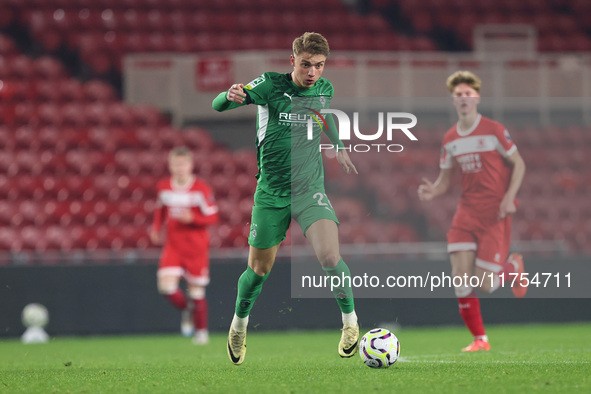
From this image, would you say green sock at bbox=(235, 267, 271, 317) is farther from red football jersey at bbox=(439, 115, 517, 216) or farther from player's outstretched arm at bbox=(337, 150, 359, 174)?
red football jersey at bbox=(439, 115, 517, 216)

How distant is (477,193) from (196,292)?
3.69m

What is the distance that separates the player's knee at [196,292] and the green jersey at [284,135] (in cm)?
397

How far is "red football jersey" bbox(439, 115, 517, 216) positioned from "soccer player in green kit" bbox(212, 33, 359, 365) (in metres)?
1.79

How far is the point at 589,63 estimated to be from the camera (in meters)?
14.6

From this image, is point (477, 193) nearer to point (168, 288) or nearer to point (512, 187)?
point (512, 187)

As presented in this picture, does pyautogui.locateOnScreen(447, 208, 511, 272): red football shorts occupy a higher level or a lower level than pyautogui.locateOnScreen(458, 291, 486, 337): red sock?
higher

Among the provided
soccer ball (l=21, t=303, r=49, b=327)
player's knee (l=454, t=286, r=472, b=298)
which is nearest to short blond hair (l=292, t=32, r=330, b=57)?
player's knee (l=454, t=286, r=472, b=298)

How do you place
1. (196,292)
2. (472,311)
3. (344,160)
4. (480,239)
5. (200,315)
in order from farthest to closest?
(196,292) < (200,315) < (480,239) < (472,311) < (344,160)

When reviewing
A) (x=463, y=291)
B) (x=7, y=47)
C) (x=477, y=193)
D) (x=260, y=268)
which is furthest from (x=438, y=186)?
(x=7, y=47)

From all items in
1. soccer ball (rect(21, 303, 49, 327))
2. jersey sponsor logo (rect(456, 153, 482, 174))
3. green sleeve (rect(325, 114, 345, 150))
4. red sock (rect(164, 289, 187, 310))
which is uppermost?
green sleeve (rect(325, 114, 345, 150))

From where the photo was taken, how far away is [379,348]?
579cm

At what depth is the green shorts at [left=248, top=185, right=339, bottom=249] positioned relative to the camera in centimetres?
595

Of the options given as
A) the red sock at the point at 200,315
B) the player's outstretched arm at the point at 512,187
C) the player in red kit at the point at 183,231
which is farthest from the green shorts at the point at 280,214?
the player in red kit at the point at 183,231

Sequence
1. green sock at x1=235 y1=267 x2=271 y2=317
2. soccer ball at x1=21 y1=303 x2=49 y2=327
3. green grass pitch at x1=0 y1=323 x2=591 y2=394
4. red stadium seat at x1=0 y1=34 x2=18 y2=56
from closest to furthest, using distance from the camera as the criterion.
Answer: green grass pitch at x1=0 y1=323 x2=591 y2=394 → green sock at x1=235 y1=267 x2=271 y2=317 → soccer ball at x1=21 y1=303 x2=49 y2=327 → red stadium seat at x1=0 y1=34 x2=18 y2=56
